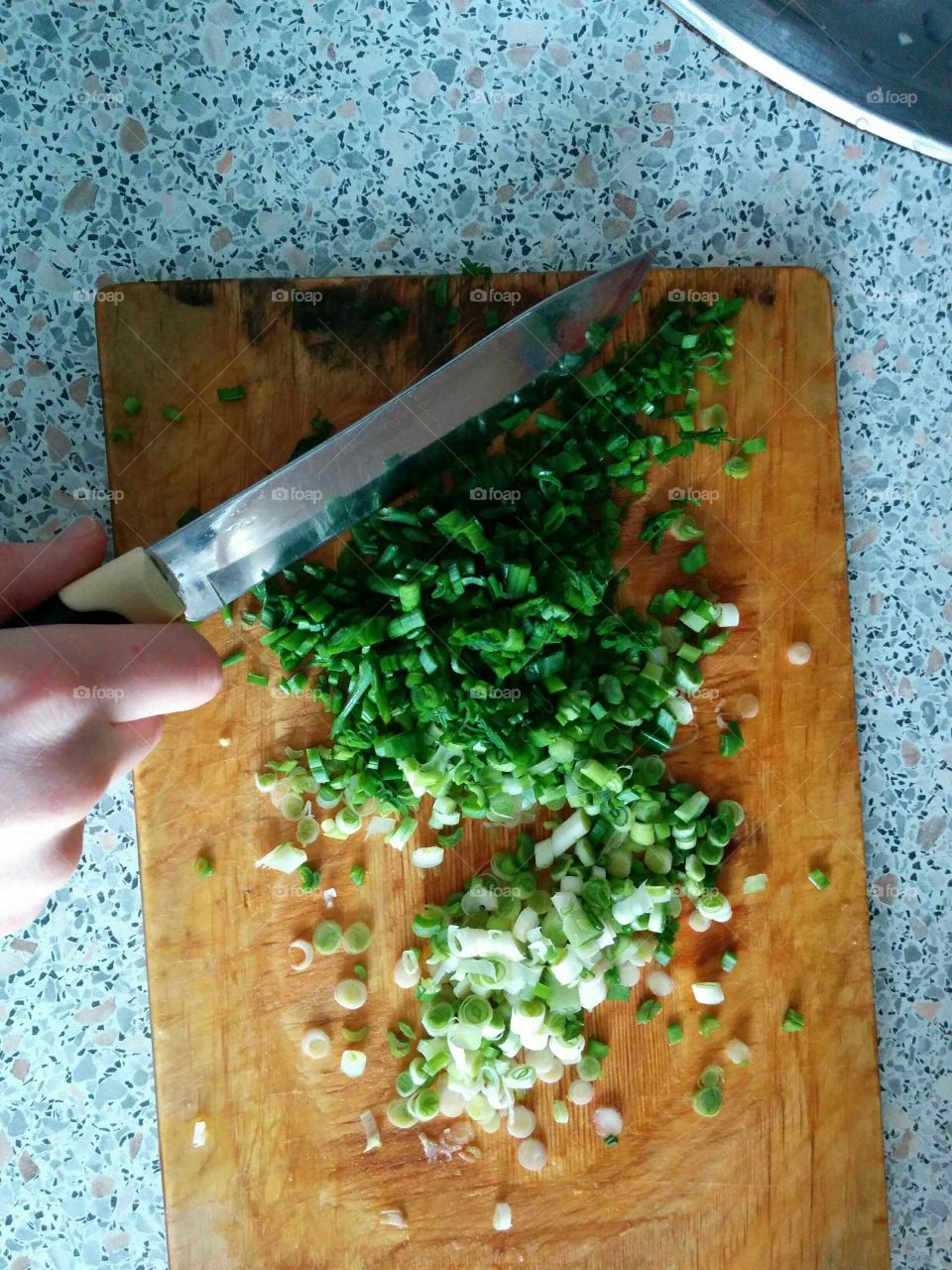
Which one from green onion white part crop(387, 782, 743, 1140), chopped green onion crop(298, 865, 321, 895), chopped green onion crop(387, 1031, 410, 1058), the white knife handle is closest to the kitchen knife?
the white knife handle

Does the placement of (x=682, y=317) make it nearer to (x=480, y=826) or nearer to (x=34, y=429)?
(x=480, y=826)

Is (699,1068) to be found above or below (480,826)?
below

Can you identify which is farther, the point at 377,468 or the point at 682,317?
the point at 682,317

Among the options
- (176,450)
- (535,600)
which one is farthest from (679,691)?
(176,450)

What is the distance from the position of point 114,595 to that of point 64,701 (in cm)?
13

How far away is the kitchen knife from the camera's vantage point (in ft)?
3.54

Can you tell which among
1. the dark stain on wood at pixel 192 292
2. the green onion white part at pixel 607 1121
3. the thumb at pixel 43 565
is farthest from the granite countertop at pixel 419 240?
the green onion white part at pixel 607 1121

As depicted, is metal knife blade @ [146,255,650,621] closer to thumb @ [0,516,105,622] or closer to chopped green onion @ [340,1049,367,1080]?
thumb @ [0,516,105,622]

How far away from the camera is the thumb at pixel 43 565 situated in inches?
45.1

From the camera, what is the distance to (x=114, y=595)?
42.1 inches

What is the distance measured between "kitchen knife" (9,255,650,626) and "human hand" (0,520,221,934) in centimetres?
5

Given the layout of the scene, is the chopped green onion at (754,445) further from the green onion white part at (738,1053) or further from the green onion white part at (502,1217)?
the green onion white part at (502,1217)

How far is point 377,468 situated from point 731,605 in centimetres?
50

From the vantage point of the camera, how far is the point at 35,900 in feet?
3.85
